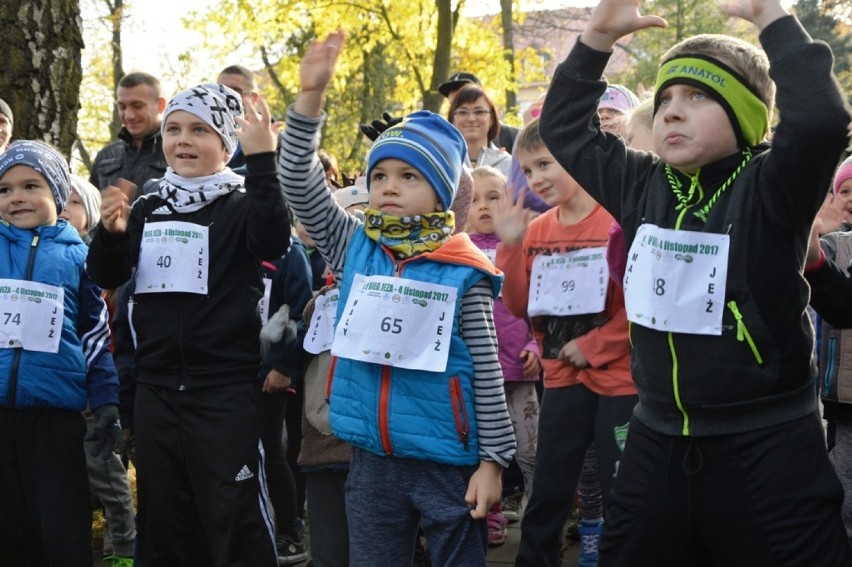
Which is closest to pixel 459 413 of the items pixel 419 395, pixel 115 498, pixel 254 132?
pixel 419 395

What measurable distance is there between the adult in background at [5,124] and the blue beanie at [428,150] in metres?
3.25

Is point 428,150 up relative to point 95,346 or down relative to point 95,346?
up

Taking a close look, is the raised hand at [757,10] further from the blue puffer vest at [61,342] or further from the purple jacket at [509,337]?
the blue puffer vest at [61,342]

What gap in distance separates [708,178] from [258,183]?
1.63m

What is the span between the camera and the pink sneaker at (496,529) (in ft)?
17.1

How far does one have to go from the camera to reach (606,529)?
285cm

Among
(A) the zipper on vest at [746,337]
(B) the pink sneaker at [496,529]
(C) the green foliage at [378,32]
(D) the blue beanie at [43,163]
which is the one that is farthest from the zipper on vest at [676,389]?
(C) the green foliage at [378,32]

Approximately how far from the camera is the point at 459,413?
10.5 feet

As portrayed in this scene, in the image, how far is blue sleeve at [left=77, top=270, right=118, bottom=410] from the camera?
434 cm

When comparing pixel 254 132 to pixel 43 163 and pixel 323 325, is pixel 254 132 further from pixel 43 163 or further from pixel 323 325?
pixel 43 163

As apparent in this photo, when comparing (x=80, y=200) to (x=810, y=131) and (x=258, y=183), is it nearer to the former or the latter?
(x=258, y=183)

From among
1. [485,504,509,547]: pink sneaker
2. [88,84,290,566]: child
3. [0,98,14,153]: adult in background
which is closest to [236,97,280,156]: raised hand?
[88,84,290,566]: child

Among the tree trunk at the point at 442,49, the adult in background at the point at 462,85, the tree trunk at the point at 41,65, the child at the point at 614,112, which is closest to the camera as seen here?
the child at the point at 614,112

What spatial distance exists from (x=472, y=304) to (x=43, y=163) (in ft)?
7.21
